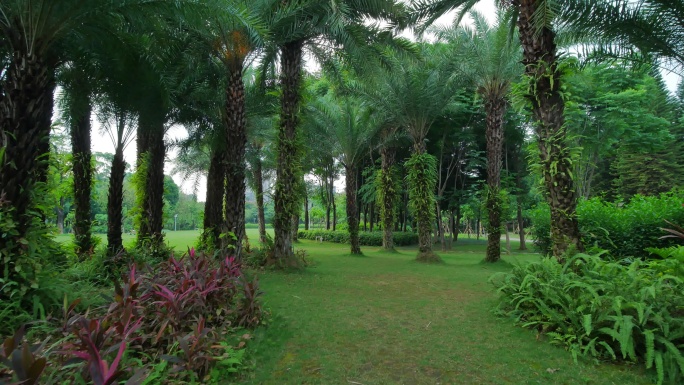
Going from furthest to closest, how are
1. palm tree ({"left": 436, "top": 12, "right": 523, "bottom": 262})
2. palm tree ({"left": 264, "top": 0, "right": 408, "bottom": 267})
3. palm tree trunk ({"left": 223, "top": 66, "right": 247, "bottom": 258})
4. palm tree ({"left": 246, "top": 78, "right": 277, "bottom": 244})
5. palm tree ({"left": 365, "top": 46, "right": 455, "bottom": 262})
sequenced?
palm tree ({"left": 365, "top": 46, "right": 455, "bottom": 262}) → palm tree ({"left": 246, "top": 78, "right": 277, "bottom": 244}) → palm tree ({"left": 436, "top": 12, "right": 523, "bottom": 262}) → palm tree ({"left": 264, "top": 0, "right": 408, "bottom": 267}) → palm tree trunk ({"left": 223, "top": 66, "right": 247, "bottom": 258})

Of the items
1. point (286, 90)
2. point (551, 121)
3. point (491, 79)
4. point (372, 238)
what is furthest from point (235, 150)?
point (372, 238)

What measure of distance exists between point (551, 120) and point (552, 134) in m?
0.26

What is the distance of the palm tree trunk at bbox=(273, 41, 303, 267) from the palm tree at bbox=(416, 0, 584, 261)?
228 inches

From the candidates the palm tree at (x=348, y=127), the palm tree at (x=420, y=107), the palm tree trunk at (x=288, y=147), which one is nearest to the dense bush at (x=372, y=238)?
the palm tree at (x=348, y=127)

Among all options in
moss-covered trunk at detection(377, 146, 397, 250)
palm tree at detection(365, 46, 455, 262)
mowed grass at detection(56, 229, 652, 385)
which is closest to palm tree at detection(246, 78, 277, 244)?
palm tree at detection(365, 46, 455, 262)

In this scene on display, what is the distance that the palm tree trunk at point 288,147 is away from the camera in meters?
9.73

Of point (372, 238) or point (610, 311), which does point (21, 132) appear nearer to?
point (610, 311)

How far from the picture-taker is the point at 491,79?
41.2 ft

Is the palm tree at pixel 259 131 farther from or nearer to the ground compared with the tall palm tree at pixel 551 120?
farther from the ground

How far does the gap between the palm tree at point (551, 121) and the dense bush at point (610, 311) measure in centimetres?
87

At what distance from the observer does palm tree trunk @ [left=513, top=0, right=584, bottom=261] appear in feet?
18.7

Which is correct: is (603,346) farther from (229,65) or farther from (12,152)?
(229,65)

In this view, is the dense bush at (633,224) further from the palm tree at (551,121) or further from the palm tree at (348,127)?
the palm tree at (348,127)

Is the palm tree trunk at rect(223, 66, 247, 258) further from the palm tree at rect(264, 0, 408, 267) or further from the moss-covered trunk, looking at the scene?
the moss-covered trunk
